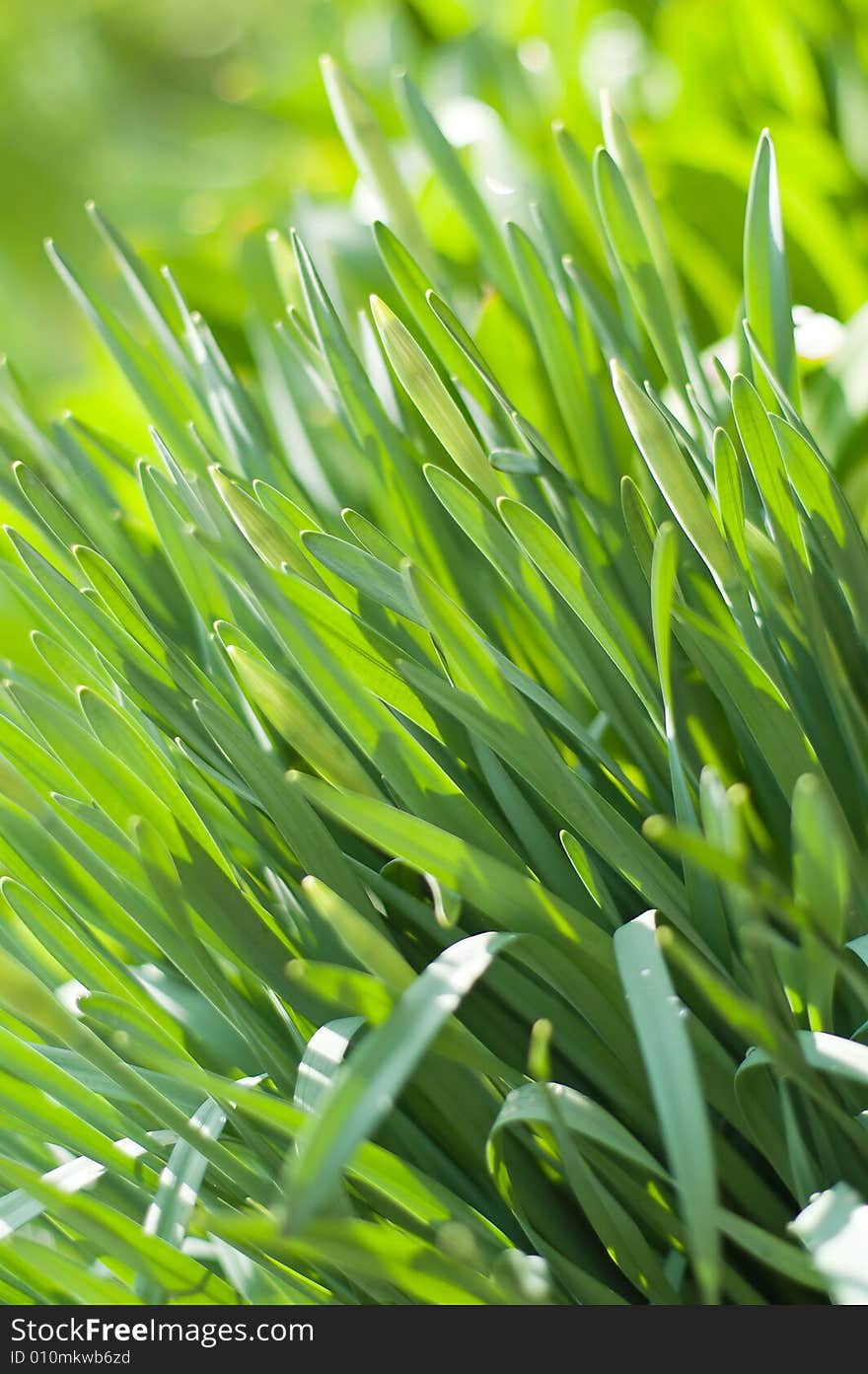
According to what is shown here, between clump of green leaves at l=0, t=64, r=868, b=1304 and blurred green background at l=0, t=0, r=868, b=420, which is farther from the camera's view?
blurred green background at l=0, t=0, r=868, b=420

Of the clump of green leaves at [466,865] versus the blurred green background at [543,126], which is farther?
the blurred green background at [543,126]

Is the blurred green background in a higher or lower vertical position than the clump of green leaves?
higher

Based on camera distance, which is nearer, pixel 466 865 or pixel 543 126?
pixel 466 865

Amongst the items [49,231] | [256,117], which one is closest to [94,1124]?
[256,117]

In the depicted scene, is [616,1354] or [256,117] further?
[256,117]

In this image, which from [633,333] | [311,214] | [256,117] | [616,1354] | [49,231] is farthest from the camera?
[49,231]

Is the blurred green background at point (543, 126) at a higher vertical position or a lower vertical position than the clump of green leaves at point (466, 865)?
higher

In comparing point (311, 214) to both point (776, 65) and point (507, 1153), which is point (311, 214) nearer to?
point (776, 65)

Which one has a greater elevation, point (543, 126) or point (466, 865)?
point (543, 126)
